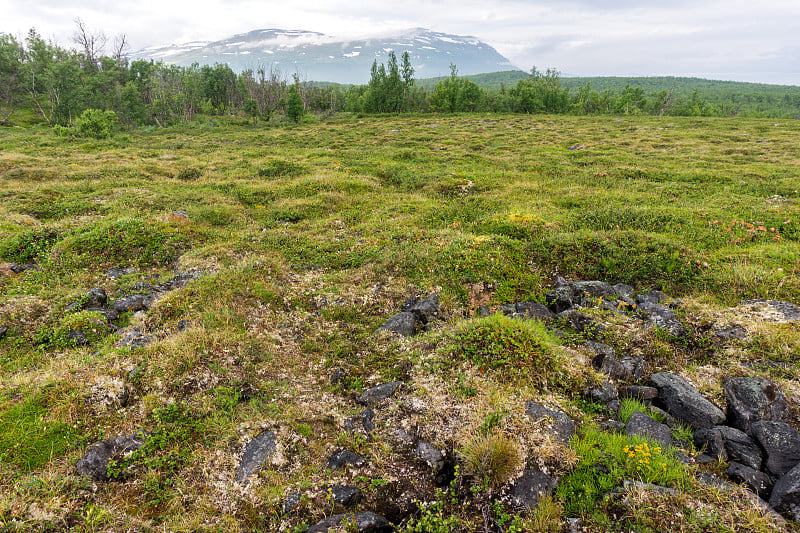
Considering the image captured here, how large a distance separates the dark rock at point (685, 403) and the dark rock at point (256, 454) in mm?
7503

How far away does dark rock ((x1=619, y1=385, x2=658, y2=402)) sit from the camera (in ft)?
23.8

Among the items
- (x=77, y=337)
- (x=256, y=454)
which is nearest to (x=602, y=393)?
(x=256, y=454)

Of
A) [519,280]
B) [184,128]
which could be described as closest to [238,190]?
[519,280]

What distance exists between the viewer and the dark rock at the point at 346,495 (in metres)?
5.58

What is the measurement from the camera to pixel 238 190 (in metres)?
22.9

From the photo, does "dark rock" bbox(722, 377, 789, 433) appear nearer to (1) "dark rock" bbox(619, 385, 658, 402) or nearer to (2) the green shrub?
(1) "dark rock" bbox(619, 385, 658, 402)

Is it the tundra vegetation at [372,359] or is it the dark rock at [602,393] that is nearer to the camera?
the tundra vegetation at [372,359]

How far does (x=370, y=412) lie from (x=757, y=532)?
19.0ft

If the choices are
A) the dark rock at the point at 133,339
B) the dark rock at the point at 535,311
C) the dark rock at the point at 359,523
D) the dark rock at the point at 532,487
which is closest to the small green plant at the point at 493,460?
the dark rock at the point at 532,487

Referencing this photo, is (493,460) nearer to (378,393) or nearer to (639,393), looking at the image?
(378,393)

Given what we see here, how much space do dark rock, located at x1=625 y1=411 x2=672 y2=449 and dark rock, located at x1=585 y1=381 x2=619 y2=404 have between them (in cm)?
68

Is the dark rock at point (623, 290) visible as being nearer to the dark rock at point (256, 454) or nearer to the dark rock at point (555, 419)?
the dark rock at point (555, 419)

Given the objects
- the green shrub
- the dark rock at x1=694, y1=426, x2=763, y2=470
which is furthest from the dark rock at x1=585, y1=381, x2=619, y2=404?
the green shrub

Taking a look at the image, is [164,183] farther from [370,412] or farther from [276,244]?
[370,412]
